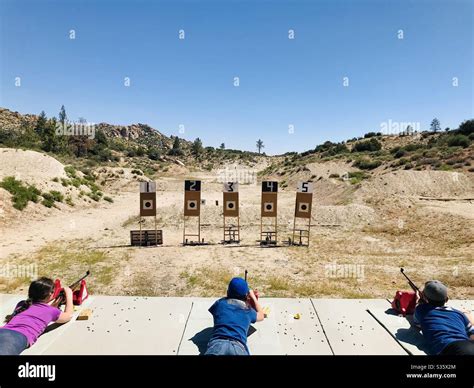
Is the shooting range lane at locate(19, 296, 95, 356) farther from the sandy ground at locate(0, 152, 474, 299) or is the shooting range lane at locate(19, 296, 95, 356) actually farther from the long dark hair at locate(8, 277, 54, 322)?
the sandy ground at locate(0, 152, 474, 299)

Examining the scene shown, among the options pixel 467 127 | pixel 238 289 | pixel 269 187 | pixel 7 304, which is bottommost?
pixel 7 304

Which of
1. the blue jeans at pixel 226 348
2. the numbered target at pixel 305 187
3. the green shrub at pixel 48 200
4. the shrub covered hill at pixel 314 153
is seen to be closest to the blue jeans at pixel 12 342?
the blue jeans at pixel 226 348

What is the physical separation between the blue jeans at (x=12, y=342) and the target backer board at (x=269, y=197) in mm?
11481

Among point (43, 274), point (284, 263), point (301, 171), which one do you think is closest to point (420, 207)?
point (284, 263)

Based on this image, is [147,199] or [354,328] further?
[147,199]

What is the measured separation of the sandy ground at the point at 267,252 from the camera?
9375 mm

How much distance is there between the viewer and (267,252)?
43.6 ft

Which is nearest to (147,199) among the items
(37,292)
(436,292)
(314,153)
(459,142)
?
(37,292)

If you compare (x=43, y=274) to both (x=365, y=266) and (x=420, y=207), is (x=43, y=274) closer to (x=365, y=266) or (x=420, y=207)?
(x=365, y=266)

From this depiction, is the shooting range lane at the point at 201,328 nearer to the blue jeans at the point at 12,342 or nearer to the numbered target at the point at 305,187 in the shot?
the blue jeans at the point at 12,342

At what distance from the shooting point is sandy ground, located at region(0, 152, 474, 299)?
9375 millimetres

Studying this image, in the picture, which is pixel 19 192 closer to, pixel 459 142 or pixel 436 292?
pixel 436 292

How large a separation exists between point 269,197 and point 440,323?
35.2 ft
